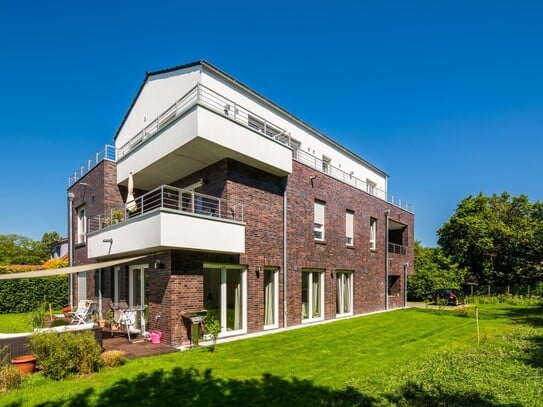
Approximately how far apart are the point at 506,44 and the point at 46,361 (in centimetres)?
1704

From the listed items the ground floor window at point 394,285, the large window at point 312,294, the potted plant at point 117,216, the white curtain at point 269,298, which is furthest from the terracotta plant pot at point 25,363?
the ground floor window at point 394,285

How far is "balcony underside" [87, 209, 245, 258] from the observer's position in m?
10.3

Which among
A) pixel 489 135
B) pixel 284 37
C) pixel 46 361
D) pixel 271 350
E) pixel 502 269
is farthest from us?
pixel 502 269

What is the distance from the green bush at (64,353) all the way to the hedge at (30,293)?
1753cm

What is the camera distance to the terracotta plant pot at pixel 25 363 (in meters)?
7.75

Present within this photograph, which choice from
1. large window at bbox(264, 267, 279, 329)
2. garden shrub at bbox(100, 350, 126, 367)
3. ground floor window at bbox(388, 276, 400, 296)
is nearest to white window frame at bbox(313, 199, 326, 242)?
large window at bbox(264, 267, 279, 329)

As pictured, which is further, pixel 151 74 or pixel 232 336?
pixel 151 74

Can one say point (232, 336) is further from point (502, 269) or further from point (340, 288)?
→ point (502, 269)

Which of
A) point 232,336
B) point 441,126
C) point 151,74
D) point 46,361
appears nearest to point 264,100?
point 151,74

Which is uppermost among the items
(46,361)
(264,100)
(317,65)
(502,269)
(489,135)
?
(317,65)

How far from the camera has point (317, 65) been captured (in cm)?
1593

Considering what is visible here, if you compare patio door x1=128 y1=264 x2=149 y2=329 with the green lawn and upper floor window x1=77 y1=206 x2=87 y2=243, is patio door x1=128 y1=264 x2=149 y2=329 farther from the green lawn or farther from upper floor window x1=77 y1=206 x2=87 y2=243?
upper floor window x1=77 y1=206 x2=87 y2=243

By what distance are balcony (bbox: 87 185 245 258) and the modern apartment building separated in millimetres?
45

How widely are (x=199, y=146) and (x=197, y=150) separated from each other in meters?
0.40
